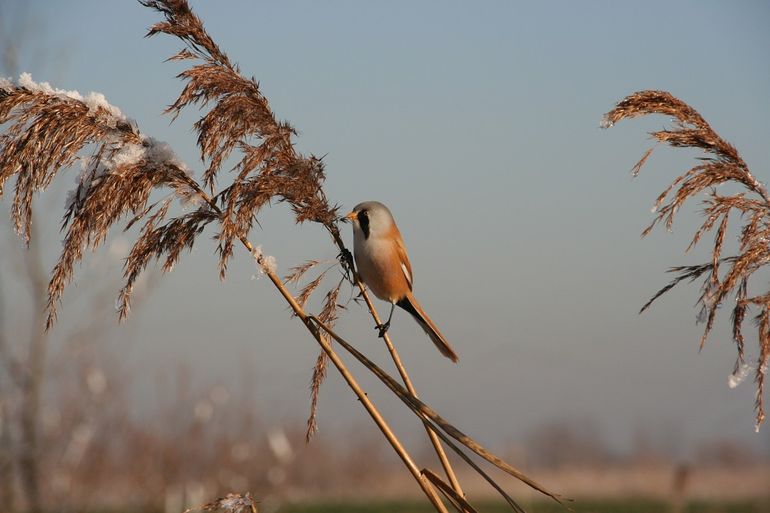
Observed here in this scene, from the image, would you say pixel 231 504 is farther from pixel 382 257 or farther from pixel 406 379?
pixel 382 257

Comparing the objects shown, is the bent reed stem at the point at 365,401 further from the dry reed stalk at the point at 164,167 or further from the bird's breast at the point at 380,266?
the bird's breast at the point at 380,266

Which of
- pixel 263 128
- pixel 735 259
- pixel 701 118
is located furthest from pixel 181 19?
pixel 735 259

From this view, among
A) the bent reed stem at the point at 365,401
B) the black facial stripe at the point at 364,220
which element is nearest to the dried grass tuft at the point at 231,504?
the bent reed stem at the point at 365,401

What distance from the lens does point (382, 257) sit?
374 centimetres

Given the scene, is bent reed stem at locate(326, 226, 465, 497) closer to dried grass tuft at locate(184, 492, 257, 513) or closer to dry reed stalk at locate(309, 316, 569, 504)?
dry reed stalk at locate(309, 316, 569, 504)

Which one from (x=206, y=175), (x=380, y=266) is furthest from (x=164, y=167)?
(x=380, y=266)

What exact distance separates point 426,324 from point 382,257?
1.35 feet

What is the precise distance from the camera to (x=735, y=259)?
2748mm

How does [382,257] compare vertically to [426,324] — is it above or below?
above

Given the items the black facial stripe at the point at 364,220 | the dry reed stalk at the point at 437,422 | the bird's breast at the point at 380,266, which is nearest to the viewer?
the dry reed stalk at the point at 437,422

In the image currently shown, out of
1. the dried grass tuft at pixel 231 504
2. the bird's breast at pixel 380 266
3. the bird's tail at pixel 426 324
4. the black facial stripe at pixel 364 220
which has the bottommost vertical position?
the dried grass tuft at pixel 231 504

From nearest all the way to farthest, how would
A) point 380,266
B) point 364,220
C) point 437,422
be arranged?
point 437,422 → point 380,266 → point 364,220

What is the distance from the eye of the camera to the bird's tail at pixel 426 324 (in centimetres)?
372

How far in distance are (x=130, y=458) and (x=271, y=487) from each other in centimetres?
368
